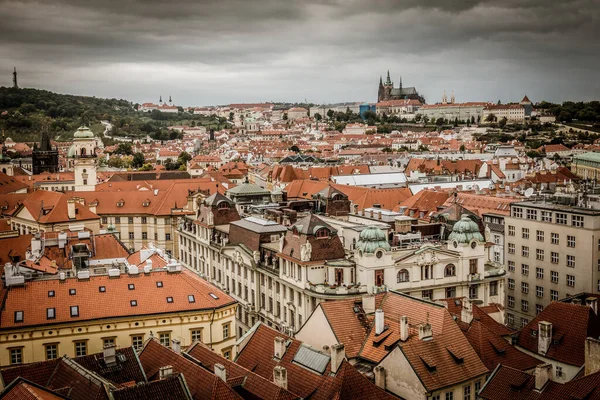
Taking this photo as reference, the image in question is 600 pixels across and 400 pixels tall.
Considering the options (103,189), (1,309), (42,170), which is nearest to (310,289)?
(1,309)

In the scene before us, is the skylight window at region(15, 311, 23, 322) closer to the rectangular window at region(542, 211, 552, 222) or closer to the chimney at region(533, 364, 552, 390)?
the chimney at region(533, 364, 552, 390)

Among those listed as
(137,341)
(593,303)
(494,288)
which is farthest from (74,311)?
(593,303)

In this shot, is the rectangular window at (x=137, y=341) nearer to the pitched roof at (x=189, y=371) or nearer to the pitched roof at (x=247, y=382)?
the pitched roof at (x=189, y=371)

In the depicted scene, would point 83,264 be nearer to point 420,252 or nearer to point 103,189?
point 420,252

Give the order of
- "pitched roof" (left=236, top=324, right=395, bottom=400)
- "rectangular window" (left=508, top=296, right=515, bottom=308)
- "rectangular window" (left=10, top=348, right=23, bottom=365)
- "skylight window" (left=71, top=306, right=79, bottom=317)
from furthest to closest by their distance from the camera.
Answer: "rectangular window" (left=508, top=296, right=515, bottom=308) → "skylight window" (left=71, top=306, right=79, bottom=317) → "rectangular window" (left=10, top=348, right=23, bottom=365) → "pitched roof" (left=236, top=324, right=395, bottom=400)

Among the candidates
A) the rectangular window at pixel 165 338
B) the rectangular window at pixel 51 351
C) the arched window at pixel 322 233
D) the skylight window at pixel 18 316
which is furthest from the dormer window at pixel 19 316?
the arched window at pixel 322 233

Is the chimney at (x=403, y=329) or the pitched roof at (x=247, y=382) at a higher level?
the chimney at (x=403, y=329)

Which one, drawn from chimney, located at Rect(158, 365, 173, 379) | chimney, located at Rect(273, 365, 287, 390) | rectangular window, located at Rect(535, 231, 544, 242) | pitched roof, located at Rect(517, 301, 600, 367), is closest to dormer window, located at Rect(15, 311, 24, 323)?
chimney, located at Rect(158, 365, 173, 379)
